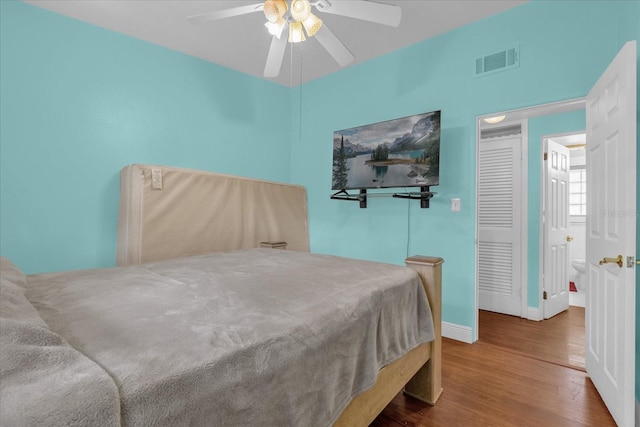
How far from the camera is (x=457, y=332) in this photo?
8.92ft

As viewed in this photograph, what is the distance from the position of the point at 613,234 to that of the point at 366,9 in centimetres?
182

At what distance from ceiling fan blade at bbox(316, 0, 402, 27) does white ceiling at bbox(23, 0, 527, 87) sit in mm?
857

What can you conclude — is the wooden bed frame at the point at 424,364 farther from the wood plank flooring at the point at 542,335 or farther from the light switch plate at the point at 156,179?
the light switch plate at the point at 156,179

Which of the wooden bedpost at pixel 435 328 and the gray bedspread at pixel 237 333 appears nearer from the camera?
the gray bedspread at pixel 237 333

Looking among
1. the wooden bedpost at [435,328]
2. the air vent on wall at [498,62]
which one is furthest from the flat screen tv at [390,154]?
the wooden bedpost at [435,328]

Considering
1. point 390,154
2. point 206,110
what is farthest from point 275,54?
point 206,110

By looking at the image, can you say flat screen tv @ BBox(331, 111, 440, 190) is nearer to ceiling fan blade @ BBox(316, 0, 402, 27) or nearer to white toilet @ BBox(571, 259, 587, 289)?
ceiling fan blade @ BBox(316, 0, 402, 27)

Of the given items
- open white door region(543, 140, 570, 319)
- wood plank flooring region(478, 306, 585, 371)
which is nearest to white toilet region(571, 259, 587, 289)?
open white door region(543, 140, 570, 319)

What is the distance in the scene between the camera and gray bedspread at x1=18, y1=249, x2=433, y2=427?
2.11 ft

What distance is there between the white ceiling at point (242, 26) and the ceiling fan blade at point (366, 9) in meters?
0.86

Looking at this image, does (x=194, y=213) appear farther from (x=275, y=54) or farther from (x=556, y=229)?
(x=556, y=229)

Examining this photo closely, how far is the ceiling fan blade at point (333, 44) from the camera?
187 cm

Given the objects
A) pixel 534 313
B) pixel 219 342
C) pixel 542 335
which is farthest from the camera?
pixel 534 313

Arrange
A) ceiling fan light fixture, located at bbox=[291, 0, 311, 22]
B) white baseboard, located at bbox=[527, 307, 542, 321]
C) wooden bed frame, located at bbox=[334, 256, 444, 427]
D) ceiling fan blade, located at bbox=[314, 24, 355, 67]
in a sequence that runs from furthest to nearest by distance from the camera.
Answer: white baseboard, located at bbox=[527, 307, 542, 321], ceiling fan blade, located at bbox=[314, 24, 355, 67], ceiling fan light fixture, located at bbox=[291, 0, 311, 22], wooden bed frame, located at bbox=[334, 256, 444, 427]
